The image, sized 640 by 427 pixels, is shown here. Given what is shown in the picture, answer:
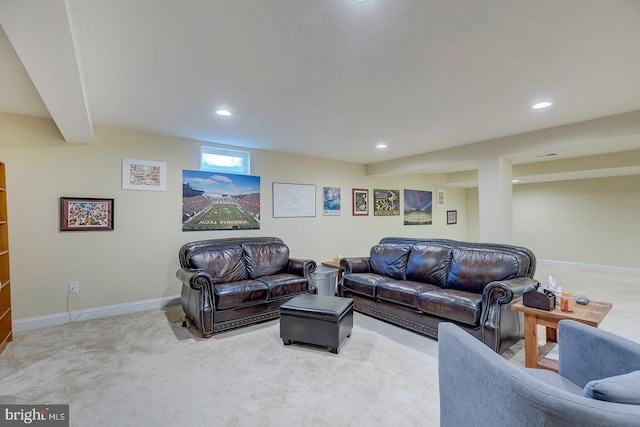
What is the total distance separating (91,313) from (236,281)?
5.91 ft

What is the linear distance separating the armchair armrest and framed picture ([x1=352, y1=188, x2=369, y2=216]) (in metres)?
4.73

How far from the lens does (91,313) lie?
11.7 ft

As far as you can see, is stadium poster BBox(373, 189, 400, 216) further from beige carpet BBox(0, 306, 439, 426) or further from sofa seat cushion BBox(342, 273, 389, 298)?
beige carpet BBox(0, 306, 439, 426)

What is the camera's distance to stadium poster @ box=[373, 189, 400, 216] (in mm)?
6652

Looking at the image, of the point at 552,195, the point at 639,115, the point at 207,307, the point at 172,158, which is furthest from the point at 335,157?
the point at 552,195

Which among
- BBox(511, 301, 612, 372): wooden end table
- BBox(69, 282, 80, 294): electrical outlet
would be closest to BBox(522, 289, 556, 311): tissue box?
BBox(511, 301, 612, 372): wooden end table

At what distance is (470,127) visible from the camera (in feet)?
12.1

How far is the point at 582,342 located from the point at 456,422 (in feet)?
2.59

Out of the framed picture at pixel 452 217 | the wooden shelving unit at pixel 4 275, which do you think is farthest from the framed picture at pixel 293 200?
the framed picture at pixel 452 217

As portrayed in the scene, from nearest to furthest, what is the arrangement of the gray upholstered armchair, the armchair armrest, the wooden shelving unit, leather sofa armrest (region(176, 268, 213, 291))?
the gray upholstered armchair
the armchair armrest
the wooden shelving unit
leather sofa armrest (region(176, 268, 213, 291))

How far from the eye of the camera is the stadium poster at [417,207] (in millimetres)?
7246

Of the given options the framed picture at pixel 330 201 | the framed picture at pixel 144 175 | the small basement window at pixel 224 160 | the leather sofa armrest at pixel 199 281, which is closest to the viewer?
the leather sofa armrest at pixel 199 281

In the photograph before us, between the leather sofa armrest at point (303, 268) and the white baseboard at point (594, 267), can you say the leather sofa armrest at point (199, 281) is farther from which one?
the white baseboard at point (594, 267)

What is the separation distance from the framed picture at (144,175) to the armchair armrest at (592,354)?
14.6 ft
